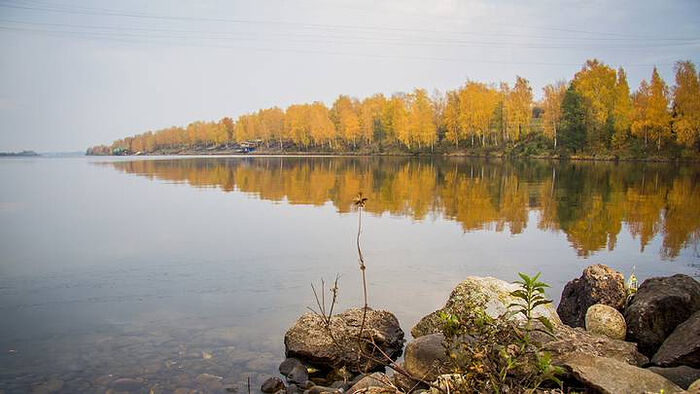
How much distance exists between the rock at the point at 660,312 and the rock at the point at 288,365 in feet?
17.1

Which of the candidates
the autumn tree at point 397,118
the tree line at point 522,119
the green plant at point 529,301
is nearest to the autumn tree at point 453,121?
the tree line at point 522,119

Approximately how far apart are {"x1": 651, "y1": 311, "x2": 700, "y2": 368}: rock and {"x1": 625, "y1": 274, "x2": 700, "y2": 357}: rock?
1.61ft

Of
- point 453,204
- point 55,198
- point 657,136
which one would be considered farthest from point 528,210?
point 657,136

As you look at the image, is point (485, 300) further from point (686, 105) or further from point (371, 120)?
point (371, 120)

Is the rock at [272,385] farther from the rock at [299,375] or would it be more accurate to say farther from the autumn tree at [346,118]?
the autumn tree at [346,118]

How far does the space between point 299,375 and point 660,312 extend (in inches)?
220

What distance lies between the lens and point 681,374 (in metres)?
5.72

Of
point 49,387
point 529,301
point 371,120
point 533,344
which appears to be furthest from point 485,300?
point 371,120

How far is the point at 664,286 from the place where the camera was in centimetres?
794

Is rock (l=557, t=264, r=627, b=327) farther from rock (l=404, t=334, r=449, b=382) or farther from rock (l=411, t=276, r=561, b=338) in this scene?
rock (l=404, t=334, r=449, b=382)

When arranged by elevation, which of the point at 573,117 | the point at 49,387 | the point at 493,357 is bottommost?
the point at 49,387

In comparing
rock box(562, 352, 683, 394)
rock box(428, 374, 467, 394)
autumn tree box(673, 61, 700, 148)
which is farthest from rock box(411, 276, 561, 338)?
autumn tree box(673, 61, 700, 148)

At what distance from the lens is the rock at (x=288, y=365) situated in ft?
25.2

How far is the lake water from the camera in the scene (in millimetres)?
8344
